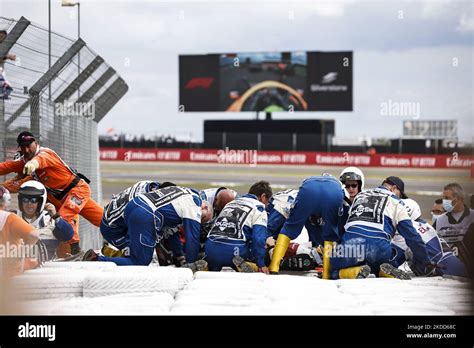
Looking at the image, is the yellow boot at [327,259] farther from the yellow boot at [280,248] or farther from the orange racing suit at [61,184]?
the orange racing suit at [61,184]

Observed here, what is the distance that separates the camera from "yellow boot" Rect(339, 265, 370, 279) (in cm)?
707

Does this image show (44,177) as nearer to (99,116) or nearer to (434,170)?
(99,116)

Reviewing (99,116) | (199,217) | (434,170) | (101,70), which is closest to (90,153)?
(99,116)


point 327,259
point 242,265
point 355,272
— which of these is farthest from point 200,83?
point 355,272

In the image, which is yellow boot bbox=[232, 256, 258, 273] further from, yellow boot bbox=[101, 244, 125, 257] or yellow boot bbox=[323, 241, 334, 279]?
yellow boot bbox=[101, 244, 125, 257]

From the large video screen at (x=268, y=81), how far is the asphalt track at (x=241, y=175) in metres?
6.45

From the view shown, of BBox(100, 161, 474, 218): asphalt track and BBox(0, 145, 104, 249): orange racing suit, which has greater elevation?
BBox(0, 145, 104, 249): orange racing suit

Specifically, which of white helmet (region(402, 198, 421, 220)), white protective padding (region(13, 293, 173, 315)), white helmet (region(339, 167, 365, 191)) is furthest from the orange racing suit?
white protective padding (region(13, 293, 173, 315))

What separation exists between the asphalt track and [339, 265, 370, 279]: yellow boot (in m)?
18.1

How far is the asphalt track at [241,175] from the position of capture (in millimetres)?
29184

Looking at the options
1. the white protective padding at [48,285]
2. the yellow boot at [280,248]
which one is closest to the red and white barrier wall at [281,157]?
the yellow boot at [280,248]

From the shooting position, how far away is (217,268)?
7.61 m
